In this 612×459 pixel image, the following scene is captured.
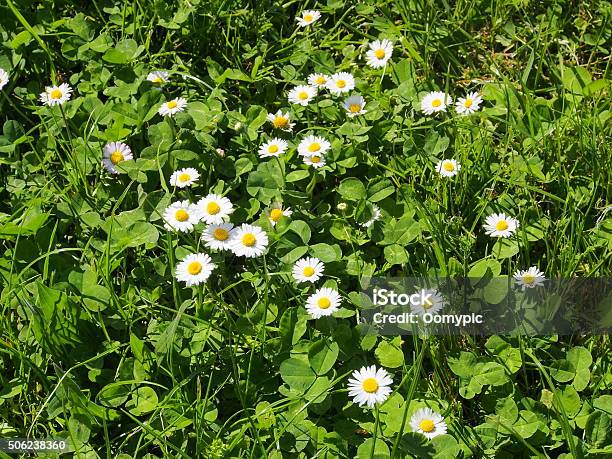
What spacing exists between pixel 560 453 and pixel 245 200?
1148 millimetres

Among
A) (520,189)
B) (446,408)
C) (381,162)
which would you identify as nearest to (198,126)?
(381,162)

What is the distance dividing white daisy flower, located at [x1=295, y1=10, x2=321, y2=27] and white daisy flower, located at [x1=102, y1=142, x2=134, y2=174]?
2.79ft

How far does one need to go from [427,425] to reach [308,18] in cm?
165

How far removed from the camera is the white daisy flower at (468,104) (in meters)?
2.67

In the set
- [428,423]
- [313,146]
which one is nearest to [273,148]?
[313,146]

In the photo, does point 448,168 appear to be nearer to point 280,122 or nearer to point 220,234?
point 280,122

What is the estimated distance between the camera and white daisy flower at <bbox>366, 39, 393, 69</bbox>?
2.86 meters

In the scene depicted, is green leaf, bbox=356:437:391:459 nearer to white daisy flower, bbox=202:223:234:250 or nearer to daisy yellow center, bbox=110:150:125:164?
white daisy flower, bbox=202:223:234:250

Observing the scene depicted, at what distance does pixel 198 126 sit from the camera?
2.63 meters

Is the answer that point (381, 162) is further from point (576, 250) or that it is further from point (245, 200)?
point (576, 250)

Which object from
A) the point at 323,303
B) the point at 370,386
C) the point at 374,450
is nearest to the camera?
the point at 374,450

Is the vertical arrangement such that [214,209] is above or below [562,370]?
above

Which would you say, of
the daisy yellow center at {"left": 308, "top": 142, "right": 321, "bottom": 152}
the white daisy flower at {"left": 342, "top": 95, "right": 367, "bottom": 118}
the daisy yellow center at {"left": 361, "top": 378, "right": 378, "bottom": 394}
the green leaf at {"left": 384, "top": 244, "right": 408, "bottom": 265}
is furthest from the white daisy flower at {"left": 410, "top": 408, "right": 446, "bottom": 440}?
the white daisy flower at {"left": 342, "top": 95, "right": 367, "bottom": 118}

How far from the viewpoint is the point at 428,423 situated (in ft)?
6.36
